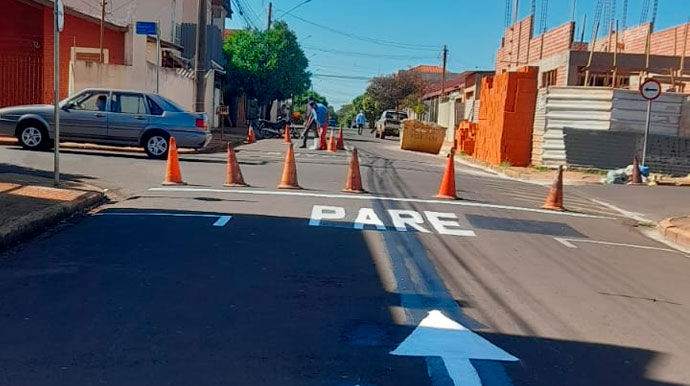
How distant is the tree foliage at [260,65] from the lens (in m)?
45.1

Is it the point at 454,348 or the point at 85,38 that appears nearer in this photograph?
the point at 454,348

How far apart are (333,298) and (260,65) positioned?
39.9 meters

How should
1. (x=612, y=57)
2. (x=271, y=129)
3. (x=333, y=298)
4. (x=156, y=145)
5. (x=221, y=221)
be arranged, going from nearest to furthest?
(x=333, y=298)
(x=221, y=221)
(x=156, y=145)
(x=612, y=57)
(x=271, y=129)

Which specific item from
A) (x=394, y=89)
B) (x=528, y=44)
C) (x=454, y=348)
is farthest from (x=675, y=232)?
(x=394, y=89)

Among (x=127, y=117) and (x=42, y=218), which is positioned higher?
(x=127, y=117)

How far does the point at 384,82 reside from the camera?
3236 inches

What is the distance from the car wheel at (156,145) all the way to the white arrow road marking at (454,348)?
13722 mm

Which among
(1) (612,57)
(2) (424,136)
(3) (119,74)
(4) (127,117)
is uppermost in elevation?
(1) (612,57)

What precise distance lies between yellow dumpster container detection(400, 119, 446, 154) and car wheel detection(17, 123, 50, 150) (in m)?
18.1

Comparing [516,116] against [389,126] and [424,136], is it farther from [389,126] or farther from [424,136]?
[389,126]

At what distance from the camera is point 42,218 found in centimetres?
896

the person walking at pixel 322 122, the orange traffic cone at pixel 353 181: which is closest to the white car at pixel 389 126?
the person walking at pixel 322 122

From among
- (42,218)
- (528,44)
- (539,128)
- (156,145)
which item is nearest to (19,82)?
(156,145)

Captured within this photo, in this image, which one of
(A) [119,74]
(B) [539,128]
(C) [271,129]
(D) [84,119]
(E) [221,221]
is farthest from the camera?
(C) [271,129]
